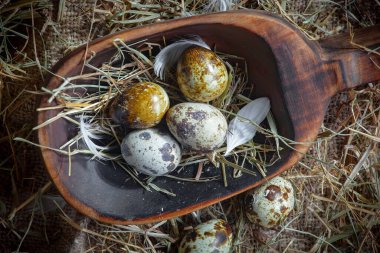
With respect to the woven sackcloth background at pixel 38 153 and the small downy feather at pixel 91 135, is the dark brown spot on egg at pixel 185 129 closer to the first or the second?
the small downy feather at pixel 91 135

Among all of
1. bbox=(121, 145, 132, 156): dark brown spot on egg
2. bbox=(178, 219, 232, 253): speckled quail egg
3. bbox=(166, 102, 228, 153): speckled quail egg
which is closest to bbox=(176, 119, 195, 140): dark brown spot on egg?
bbox=(166, 102, 228, 153): speckled quail egg

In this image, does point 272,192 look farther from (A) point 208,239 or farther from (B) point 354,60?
(B) point 354,60

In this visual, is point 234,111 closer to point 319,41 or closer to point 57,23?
point 319,41

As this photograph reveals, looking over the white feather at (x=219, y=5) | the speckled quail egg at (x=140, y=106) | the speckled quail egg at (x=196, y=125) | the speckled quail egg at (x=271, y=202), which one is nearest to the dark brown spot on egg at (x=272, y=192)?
the speckled quail egg at (x=271, y=202)

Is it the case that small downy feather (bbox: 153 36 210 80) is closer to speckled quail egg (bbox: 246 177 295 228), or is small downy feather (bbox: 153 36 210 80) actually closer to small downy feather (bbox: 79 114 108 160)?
small downy feather (bbox: 79 114 108 160)

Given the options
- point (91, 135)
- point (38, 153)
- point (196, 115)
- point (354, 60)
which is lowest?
point (38, 153)

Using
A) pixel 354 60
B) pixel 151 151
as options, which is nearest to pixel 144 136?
pixel 151 151
